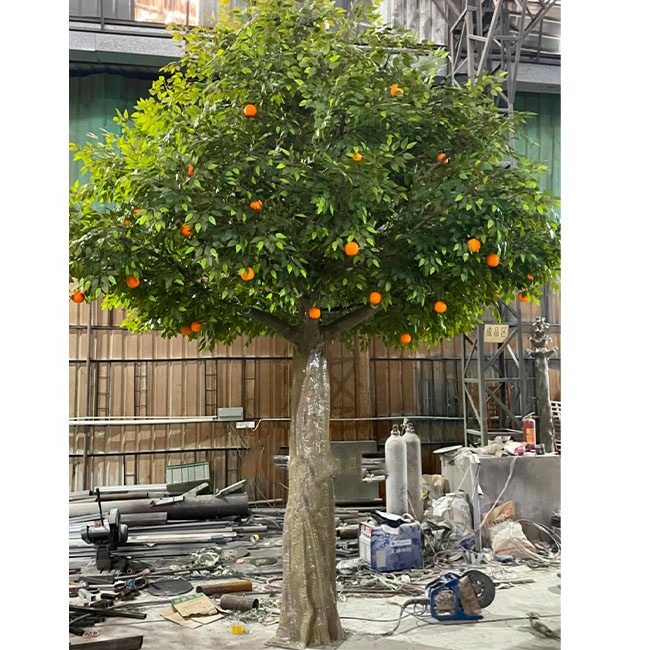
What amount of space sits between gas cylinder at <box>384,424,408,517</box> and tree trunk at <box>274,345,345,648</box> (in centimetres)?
66

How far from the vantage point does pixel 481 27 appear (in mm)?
3371

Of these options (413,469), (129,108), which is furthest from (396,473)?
(129,108)

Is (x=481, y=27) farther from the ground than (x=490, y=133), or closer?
farther from the ground

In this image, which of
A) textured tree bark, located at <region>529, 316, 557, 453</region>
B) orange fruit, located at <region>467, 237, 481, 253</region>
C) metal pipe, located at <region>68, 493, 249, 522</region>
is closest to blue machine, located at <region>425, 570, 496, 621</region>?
textured tree bark, located at <region>529, 316, 557, 453</region>

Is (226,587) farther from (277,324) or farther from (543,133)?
(543,133)

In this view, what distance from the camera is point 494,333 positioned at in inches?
146

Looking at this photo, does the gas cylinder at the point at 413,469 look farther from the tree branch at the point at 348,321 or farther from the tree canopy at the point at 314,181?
the tree canopy at the point at 314,181

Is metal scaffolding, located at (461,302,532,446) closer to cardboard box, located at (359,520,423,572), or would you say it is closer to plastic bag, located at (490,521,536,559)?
plastic bag, located at (490,521,536,559)

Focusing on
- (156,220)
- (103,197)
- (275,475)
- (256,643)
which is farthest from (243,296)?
(256,643)

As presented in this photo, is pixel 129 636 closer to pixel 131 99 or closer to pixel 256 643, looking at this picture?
pixel 256 643

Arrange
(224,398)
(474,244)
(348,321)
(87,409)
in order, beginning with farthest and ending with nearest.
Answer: (224,398) < (87,409) < (348,321) < (474,244)

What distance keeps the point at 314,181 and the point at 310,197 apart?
84 mm
